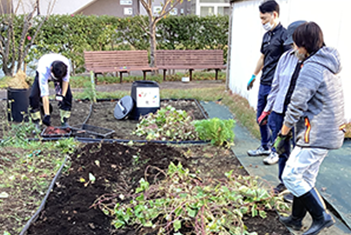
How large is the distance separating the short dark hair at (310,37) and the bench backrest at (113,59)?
768cm

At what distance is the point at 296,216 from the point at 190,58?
795cm

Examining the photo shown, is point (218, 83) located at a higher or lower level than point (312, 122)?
lower

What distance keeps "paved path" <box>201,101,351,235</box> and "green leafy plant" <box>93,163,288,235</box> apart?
47 centimetres

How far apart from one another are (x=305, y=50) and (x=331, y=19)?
3189 mm

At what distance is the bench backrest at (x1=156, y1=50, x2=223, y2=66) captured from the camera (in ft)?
34.1

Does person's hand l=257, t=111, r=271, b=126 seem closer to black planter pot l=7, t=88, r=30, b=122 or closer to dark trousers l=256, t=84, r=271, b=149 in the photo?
dark trousers l=256, t=84, r=271, b=149

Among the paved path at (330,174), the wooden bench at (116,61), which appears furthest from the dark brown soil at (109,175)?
the wooden bench at (116,61)

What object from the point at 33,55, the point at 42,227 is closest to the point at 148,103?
the point at 42,227

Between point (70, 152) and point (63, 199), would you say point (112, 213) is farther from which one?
point (70, 152)

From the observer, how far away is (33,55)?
380 inches

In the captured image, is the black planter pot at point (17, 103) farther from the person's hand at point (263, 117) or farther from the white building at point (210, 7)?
the white building at point (210, 7)

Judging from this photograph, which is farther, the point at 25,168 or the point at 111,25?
the point at 111,25

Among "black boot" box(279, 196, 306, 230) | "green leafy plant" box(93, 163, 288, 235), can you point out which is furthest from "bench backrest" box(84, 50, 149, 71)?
"black boot" box(279, 196, 306, 230)

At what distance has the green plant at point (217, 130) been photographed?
16.2ft
